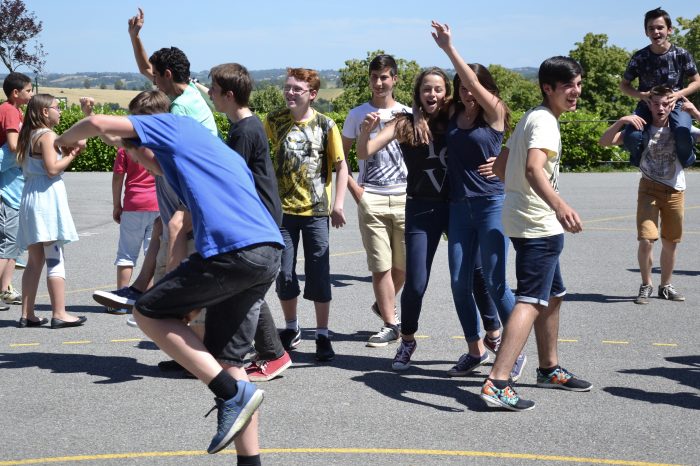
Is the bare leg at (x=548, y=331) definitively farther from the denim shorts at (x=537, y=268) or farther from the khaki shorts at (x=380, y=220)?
the khaki shorts at (x=380, y=220)

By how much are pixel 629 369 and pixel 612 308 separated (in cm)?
232

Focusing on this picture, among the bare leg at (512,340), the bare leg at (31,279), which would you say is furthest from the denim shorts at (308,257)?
the bare leg at (31,279)

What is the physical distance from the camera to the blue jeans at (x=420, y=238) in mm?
6684

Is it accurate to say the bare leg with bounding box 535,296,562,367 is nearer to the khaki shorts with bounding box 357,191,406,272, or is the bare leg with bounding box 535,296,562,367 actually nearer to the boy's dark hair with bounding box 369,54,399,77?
the khaki shorts with bounding box 357,191,406,272

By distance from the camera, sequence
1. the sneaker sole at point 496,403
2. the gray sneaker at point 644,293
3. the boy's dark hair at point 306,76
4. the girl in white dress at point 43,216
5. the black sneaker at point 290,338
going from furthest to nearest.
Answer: the gray sneaker at point 644,293 → the girl in white dress at point 43,216 → the black sneaker at point 290,338 → the boy's dark hair at point 306,76 → the sneaker sole at point 496,403

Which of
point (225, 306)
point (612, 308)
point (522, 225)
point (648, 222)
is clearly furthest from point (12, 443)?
point (648, 222)

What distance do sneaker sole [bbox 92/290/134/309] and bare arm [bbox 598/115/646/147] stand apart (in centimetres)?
444

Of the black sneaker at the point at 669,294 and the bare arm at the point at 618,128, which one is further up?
the bare arm at the point at 618,128

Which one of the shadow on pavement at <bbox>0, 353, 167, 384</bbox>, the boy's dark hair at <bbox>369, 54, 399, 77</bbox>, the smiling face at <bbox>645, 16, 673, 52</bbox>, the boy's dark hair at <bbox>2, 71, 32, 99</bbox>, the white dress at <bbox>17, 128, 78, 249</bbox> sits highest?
the smiling face at <bbox>645, 16, 673, 52</bbox>

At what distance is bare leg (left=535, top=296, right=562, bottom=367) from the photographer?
616 cm

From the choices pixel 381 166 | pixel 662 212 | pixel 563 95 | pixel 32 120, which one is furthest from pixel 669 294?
pixel 32 120

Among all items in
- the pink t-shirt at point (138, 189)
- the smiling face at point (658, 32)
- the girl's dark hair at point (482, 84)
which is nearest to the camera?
the girl's dark hair at point (482, 84)

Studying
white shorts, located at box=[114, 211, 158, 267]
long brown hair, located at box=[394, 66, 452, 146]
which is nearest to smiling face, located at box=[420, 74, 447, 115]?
long brown hair, located at box=[394, 66, 452, 146]

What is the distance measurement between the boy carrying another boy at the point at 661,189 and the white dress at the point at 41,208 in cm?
471
